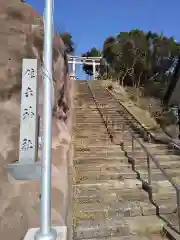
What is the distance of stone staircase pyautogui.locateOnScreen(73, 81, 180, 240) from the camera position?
15.9ft

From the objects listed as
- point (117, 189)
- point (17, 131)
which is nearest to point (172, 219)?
point (117, 189)

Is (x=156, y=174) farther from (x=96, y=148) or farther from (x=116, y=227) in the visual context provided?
(x=116, y=227)

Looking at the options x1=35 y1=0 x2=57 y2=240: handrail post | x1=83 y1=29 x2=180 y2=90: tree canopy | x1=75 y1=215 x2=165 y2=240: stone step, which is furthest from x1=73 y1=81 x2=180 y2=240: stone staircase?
x1=83 y1=29 x2=180 y2=90: tree canopy

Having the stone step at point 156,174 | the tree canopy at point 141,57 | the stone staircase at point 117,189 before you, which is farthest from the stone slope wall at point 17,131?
the tree canopy at point 141,57

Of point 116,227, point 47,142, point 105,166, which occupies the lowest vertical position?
point 116,227

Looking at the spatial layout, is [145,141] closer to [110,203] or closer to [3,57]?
[110,203]

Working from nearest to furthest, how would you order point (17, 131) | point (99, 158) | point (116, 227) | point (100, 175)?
point (116, 227) < point (17, 131) < point (100, 175) < point (99, 158)

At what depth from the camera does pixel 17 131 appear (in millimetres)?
5617

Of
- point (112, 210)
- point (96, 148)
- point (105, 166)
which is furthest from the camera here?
point (96, 148)

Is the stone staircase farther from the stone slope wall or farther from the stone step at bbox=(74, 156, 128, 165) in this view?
the stone slope wall

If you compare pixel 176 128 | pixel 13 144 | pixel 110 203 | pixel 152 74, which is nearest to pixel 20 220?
pixel 13 144

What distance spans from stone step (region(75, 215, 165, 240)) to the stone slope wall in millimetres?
420

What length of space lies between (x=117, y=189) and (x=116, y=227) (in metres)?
1.45

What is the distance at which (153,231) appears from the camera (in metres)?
4.83
